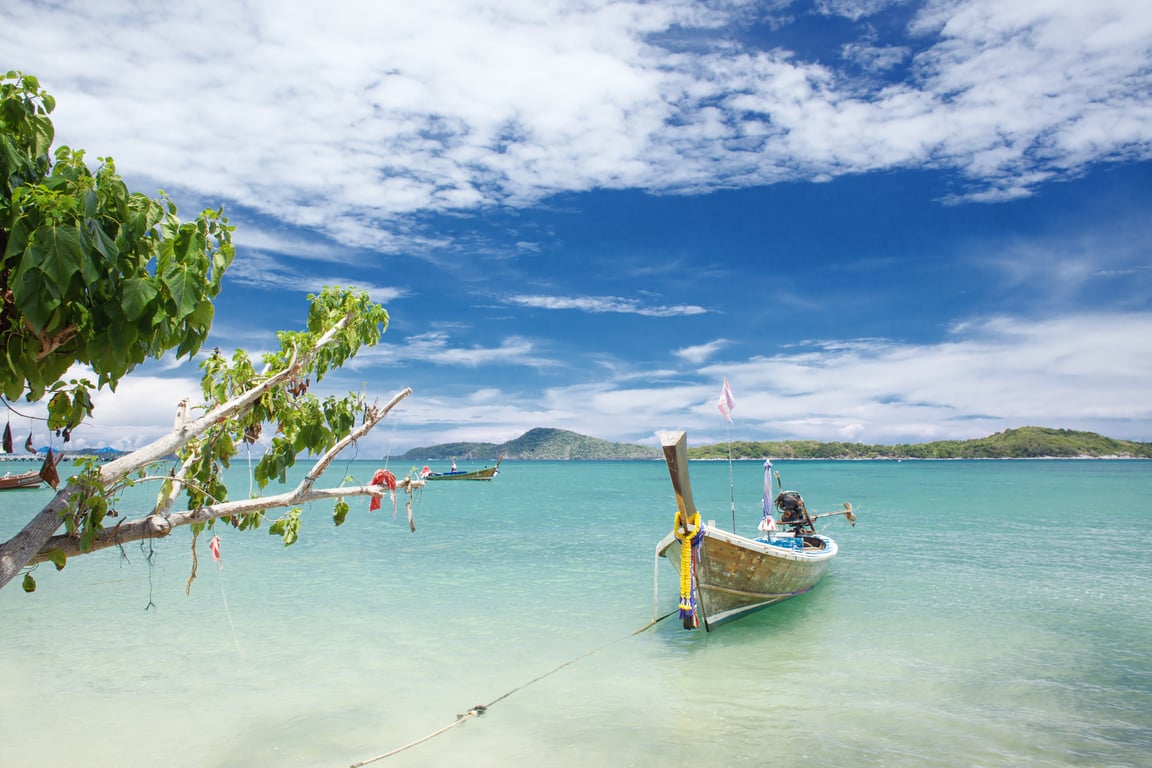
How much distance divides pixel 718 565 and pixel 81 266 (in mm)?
10675

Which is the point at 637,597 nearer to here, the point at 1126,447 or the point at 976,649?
the point at 976,649

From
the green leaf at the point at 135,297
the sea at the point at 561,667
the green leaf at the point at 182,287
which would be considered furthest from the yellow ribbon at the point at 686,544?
the green leaf at the point at 135,297

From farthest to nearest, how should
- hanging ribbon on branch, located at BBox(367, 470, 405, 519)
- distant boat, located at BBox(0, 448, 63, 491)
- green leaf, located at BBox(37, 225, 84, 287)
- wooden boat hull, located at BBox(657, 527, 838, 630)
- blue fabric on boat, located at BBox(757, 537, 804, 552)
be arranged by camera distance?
blue fabric on boat, located at BBox(757, 537, 804, 552) < wooden boat hull, located at BBox(657, 527, 838, 630) < hanging ribbon on branch, located at BBox(367, 470, 405, 519) < distant boat, located at BBox(0, 448, 63, 491) < green leaf, located at BBox(37, 225, 84, 287)

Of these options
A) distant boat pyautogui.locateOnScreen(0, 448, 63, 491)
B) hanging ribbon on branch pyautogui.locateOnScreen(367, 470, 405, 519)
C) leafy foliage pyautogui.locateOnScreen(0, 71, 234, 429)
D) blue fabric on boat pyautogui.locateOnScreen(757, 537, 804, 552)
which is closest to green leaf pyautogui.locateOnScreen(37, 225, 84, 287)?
leafy foliage pyautogui.locateOnScreen(0, 71, 234, 429)

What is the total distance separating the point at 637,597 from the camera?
15594 millimetres

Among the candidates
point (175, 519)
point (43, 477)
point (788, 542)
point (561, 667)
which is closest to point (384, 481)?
point (175, 519)

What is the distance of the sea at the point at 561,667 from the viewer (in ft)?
25.1

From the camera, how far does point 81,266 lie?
2.59m

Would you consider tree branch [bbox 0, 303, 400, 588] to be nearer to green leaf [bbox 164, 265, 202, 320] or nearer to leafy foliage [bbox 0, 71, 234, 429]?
leafy foliage [bbox 0, 71, 234, 429]

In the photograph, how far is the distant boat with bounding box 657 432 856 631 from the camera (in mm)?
9844

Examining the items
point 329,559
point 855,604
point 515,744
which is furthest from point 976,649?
point 329,559

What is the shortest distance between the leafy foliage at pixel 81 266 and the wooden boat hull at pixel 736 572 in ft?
29.2

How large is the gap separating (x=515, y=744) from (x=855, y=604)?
991 cm

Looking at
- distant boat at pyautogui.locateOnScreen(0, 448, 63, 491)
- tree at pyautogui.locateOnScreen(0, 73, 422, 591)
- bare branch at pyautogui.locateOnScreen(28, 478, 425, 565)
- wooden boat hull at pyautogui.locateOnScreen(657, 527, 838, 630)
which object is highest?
tree at pyautogui.locateOnScreen(0, 73, 422, 591)
